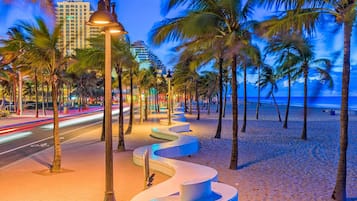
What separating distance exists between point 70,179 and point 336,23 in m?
6.86

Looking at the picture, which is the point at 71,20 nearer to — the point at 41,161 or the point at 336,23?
the point at 41,161

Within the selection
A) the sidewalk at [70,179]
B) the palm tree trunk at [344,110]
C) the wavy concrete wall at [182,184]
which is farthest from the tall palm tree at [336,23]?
the sidewalk at [70,179]

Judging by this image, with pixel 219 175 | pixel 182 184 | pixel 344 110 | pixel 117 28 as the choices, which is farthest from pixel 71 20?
pixel 344 110

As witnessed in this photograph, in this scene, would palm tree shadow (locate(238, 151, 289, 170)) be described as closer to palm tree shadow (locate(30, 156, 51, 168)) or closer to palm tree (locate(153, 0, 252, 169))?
palm tree (locate(153, 0, 252, 169))

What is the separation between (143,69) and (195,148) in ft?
43.3

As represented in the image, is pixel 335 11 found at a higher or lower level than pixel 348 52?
higher

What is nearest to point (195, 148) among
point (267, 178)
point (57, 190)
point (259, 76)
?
point (267, 178)

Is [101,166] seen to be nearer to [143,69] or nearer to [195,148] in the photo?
[195,148]

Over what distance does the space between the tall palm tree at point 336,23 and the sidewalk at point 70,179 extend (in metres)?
3.96

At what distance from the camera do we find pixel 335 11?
7.10 metres

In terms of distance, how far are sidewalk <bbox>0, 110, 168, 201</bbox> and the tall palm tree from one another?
13.0 feet

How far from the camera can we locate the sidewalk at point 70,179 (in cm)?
701

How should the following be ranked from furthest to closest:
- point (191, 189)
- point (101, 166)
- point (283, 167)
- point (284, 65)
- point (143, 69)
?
point (143, 69) → point (284, 65) → point (283, 167) → point (101, 166) → point (191, 189)

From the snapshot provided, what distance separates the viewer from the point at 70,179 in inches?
331
